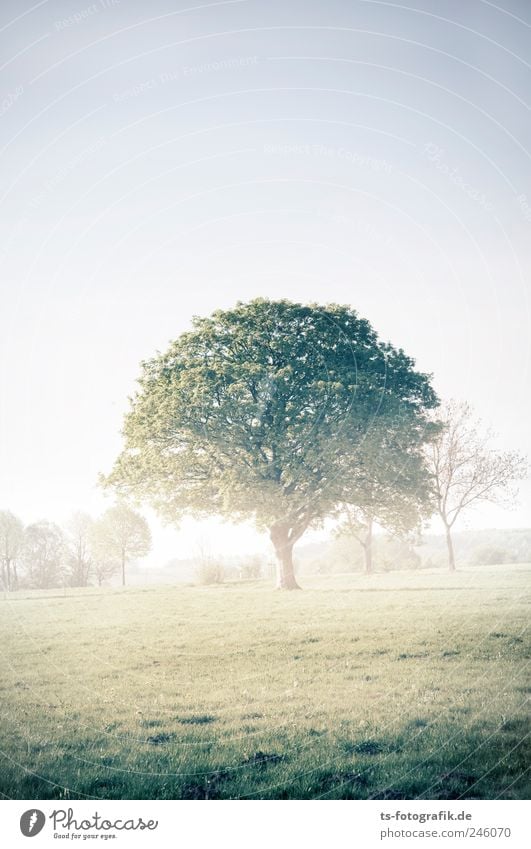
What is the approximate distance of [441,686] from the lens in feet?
29.1

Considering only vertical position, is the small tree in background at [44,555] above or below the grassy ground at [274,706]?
above

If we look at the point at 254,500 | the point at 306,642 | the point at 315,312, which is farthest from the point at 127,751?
the point at 315,312

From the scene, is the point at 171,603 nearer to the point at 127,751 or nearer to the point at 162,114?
the point at 127,751

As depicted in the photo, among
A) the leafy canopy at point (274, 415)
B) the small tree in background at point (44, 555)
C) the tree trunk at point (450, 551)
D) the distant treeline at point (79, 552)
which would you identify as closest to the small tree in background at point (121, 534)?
the distant treeline at point (79, 552)

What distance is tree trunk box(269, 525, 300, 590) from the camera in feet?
79.6

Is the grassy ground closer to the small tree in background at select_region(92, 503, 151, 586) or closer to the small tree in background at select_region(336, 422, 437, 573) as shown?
the small tree in background at select_region(336, 422, 437, 573)

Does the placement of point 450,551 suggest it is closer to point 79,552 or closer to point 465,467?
point 465,467

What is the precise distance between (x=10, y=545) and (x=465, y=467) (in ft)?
65.8

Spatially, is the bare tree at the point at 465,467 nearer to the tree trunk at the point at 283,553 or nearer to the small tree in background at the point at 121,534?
the tree trunk at the point at 283,553

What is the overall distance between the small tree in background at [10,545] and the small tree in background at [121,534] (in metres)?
4.39

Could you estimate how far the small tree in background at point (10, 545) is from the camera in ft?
60.1

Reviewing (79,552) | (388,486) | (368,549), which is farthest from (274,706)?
(79,552)

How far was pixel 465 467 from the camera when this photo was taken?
21281mm
